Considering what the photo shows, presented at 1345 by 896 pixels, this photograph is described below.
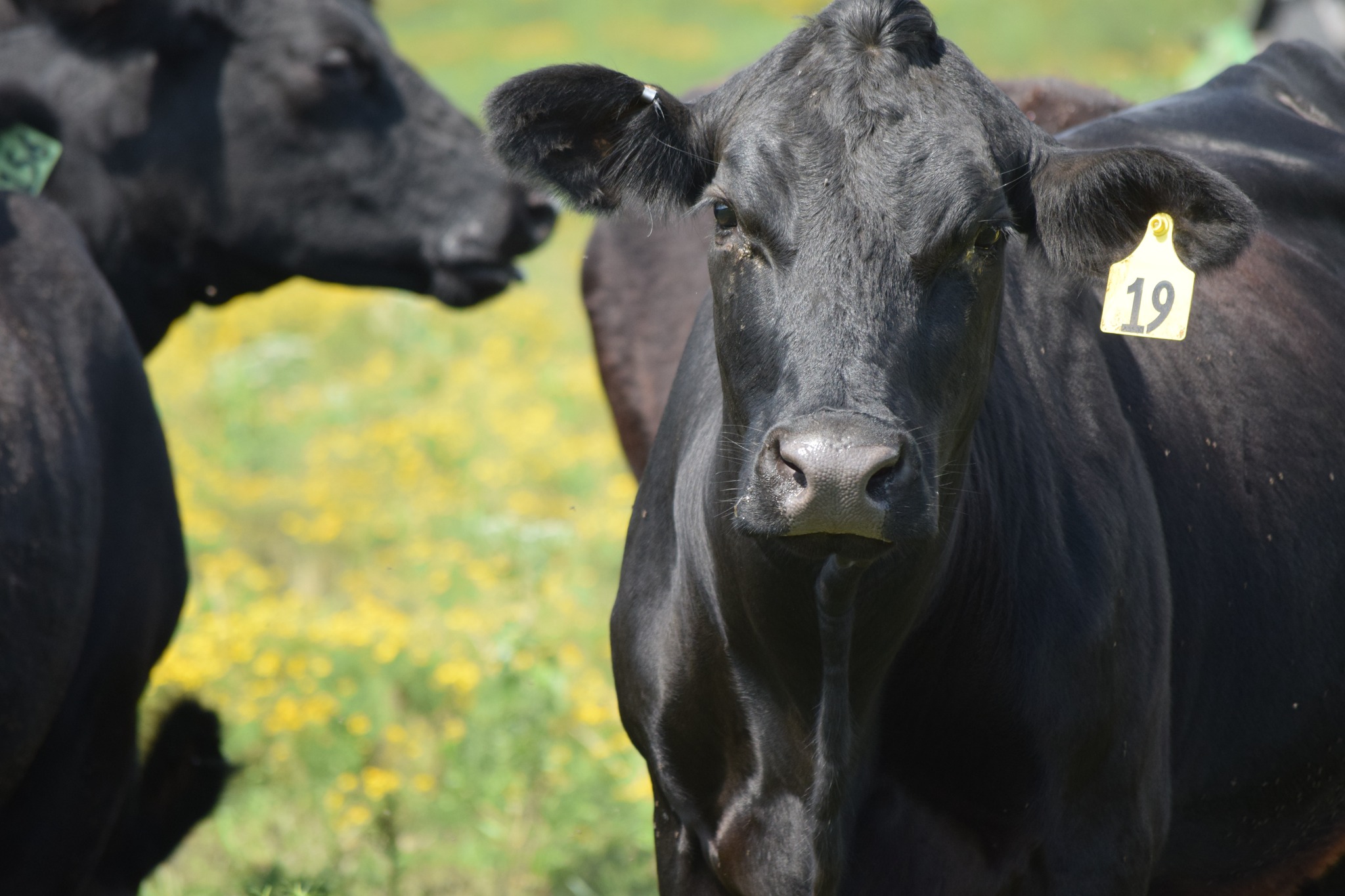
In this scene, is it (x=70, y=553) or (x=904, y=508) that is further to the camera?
(x=70, y=553)

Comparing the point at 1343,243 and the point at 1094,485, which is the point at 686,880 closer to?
the point at 1094,485

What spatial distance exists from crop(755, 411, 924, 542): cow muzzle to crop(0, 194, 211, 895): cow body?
173 centimetres

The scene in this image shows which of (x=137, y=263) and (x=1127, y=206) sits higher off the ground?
(x=1127, y=206)

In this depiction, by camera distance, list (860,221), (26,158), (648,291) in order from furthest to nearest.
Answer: (648,291) → (26,158) → (860,221)

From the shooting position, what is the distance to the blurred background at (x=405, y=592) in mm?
4418

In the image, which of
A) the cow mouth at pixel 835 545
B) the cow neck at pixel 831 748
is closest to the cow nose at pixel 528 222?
the cow neck at pixel 831 748

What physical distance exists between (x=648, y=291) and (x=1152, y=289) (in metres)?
2.61

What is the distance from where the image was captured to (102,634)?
350 cm

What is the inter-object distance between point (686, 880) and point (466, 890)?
1.33m

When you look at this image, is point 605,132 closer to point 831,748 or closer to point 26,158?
point 831,748

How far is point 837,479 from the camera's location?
2209 mm

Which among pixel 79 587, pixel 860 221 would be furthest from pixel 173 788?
pixel 860 221

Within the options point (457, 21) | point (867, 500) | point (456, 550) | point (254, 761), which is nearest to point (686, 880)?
point (867, 500)

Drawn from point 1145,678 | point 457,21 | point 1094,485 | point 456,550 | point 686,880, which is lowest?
point 457,21
